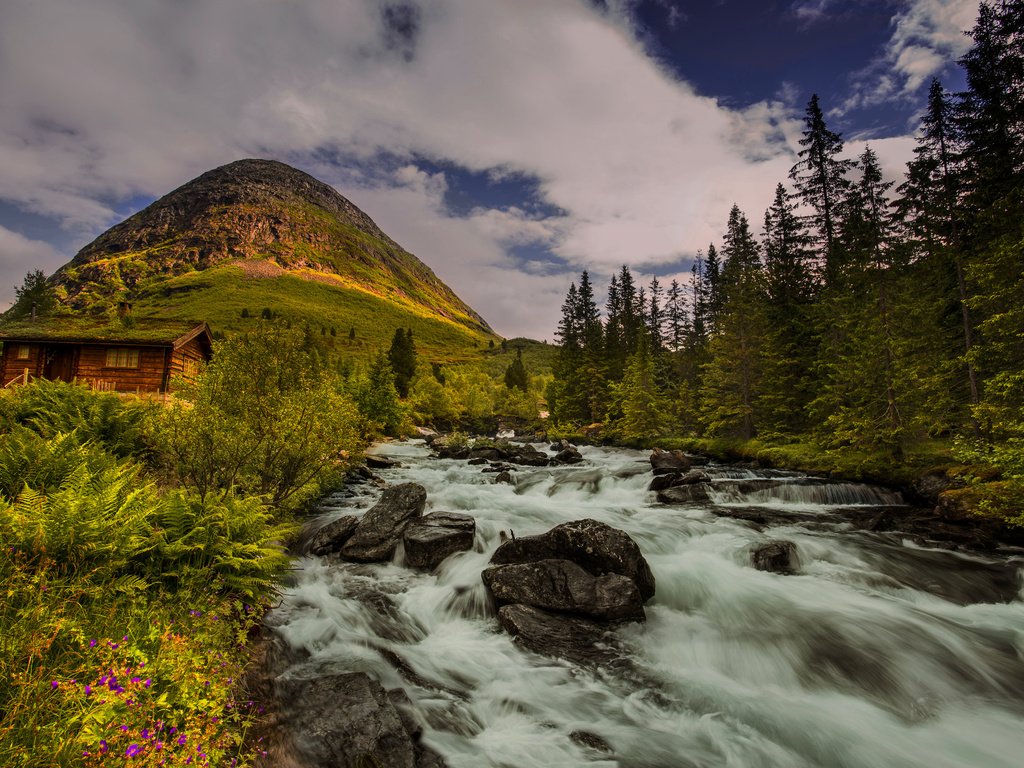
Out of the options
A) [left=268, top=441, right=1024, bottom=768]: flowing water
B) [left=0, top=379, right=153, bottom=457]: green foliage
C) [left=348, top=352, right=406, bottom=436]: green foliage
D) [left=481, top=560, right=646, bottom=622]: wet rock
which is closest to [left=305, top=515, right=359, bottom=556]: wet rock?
[left=268, top=441, right=1024, bottom=768]: flowing water

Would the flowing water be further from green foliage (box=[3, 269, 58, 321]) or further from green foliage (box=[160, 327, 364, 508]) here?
green foliage (box=[3, 269, 58, 321])

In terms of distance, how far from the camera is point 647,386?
4419 centimetres

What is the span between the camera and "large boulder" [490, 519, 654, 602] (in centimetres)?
1098

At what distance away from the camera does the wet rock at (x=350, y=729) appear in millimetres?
5270

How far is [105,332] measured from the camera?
3278 centimetres

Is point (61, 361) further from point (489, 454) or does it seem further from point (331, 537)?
point (331, 537)

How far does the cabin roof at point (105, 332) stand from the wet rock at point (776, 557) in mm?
34598

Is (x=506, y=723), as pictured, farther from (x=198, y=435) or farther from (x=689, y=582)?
(x=198, y=435)

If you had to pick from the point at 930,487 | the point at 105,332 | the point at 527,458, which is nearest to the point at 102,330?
the point at 105,332

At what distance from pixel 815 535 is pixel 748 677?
28.6 feet

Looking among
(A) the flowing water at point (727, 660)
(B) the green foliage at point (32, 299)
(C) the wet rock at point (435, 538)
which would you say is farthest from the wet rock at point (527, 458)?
(B) the green foliage at point (32, 299)

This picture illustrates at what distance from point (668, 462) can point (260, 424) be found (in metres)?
22.1

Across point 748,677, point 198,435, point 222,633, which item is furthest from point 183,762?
point 198,435

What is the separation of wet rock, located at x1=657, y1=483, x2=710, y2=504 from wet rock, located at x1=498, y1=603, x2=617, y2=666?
12.0m
